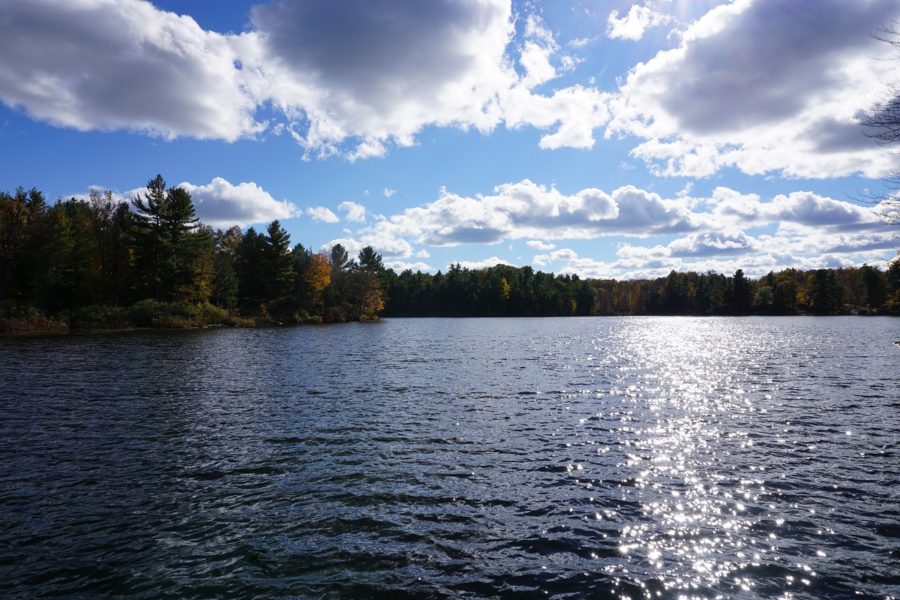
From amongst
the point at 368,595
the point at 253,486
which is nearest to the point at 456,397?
the point at 253,486

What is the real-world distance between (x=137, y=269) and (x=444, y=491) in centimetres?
8723

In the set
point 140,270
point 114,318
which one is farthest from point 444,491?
point 140,270

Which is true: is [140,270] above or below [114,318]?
above

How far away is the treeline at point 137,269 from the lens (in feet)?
230

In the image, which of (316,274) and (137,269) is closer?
(137,269)

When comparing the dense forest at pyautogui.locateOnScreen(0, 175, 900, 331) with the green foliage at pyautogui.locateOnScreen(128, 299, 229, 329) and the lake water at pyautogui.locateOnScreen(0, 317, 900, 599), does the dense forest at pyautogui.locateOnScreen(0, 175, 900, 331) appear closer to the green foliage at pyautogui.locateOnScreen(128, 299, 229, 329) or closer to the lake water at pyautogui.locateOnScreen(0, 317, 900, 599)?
the green foliage at pyautogui.locateOnScreen(128, 299, 229, 329)

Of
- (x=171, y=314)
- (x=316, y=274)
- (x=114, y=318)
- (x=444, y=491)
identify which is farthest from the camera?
(x=316, y=274)

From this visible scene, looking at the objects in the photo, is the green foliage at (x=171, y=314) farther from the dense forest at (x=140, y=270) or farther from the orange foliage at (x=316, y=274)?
the orange foliage at (x=316, y=274)

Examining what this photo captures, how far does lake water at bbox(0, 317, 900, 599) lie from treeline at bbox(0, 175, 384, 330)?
171ft

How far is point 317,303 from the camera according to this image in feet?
394

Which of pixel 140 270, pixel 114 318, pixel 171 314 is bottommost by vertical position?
pixel 114 318

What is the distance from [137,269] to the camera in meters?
82.1

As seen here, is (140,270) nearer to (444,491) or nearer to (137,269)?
(137,269)

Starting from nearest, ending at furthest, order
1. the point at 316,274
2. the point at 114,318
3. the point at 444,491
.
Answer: the point at 444,491 < the point at 114,318 < the point at 316,274
